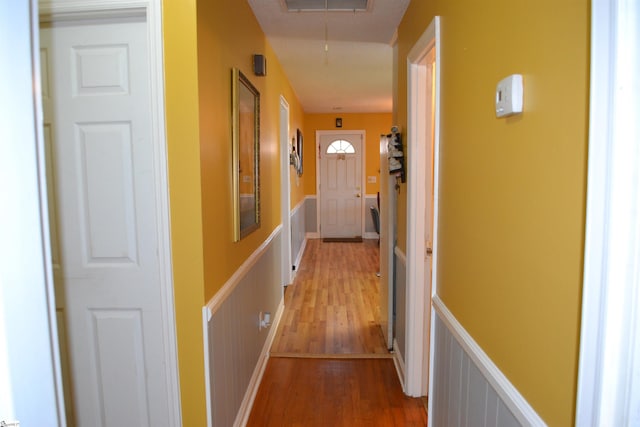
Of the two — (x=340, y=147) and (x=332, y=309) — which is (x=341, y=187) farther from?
(x=332, y=309)

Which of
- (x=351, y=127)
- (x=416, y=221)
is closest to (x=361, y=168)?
(x=351, y=127)

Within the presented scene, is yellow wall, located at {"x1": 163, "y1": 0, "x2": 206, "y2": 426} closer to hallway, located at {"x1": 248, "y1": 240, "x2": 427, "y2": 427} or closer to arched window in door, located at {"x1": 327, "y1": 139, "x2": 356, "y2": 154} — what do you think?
hallway, located at {"x1": 248, "y1": 240, "x2": 427, "y2": 427}

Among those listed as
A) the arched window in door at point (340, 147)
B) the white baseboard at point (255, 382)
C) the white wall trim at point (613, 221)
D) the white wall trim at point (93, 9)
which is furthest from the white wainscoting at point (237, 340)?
the arched window in door at point (340, 147)

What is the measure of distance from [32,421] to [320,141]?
7.65 m

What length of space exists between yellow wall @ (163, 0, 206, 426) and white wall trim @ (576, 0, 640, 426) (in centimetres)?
130

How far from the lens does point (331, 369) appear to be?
2.88 meters

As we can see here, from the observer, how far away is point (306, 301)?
4359 millimetres

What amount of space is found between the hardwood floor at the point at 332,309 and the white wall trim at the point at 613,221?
2563 millimetres

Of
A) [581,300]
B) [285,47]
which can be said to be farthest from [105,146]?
[285,47]

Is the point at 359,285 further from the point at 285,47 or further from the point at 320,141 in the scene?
the point at 320,141

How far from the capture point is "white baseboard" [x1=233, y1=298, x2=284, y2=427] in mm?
2198

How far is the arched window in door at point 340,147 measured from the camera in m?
8.03

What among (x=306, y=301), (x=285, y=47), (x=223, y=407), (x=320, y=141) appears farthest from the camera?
(x=320, y=141)

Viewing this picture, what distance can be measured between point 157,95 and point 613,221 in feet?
4.94
